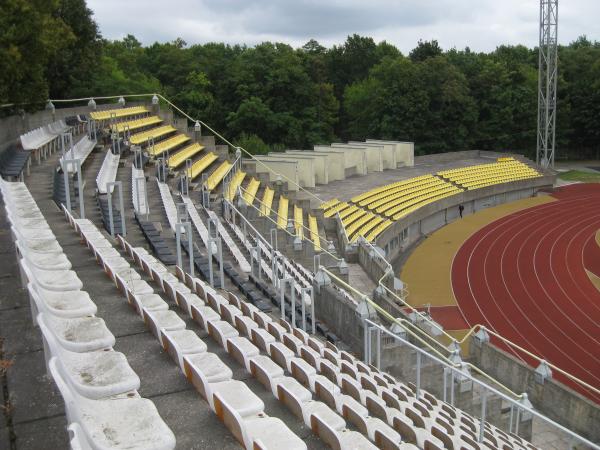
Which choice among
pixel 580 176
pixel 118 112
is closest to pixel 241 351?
pixel 118 112

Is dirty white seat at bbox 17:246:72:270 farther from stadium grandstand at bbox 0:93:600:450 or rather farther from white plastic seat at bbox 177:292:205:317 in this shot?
white plastic seat at bbox 177:292:205:317

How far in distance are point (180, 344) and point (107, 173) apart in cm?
1208

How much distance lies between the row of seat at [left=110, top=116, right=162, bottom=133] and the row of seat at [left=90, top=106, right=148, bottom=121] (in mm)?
435

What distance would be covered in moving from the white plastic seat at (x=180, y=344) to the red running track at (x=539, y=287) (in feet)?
37.9

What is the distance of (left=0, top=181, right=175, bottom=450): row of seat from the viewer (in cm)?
370

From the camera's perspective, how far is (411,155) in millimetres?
40500

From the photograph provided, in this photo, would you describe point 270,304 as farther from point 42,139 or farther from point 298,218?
point 42,139

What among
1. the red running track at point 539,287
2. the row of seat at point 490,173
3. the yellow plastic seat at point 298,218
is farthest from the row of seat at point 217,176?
the row of seat at point 490,173

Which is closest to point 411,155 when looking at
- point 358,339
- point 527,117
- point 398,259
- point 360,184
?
point 360,184

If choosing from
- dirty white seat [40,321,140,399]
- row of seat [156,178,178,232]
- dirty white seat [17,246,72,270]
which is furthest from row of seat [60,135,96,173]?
dirty white seat [40,321,140,399]

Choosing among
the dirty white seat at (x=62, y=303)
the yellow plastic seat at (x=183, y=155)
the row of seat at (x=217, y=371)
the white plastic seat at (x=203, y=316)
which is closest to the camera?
the row of seat at (x=217, y=371)

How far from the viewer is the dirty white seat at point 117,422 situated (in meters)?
3.60

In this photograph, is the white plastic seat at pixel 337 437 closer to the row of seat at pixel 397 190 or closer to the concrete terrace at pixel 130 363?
the concrete terrace at pixel 130 363

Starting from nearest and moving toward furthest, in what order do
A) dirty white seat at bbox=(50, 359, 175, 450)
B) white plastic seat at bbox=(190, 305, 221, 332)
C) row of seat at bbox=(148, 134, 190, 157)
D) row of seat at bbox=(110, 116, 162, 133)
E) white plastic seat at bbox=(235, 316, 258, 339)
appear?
dirty white seat at bbox=(50, 359, 175, 450), white plastic seat at bbox=(190, 305, 221, 332), white plastic seat at bbox=(235, 316, 258, 339), row of seat at bbox=(148, 134, 190, 157), row of seat at bbox=(110, 116, 162, 133)
